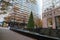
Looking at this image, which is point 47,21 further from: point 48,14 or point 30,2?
point 30,2

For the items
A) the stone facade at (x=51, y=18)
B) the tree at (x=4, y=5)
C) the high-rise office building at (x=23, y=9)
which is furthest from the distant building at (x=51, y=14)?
the tree at (x=4, y=5)

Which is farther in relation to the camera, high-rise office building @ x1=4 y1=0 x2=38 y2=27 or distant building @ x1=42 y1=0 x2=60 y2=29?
high-rise office building @ x1=4 y1=0 x2=38 y2=27

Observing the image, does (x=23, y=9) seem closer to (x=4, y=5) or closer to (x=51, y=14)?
(x=4, y=5)

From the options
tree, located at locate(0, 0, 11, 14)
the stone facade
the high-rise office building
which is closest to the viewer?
the stone facade

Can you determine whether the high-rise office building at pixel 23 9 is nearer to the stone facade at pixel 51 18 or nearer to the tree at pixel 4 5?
the tree at pixel 4 5

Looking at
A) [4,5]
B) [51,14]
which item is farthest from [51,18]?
[4,5]

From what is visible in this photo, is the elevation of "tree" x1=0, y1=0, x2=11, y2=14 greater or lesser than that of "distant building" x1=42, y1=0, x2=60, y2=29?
greater

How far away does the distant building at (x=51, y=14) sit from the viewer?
8.31ft

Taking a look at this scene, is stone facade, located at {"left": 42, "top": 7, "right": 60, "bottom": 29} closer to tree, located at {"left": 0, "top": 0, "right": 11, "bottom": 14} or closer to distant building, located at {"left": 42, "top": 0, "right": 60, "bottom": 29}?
distant building, located at {"left": 42, "top": 0, "right": 60, "bottom": 29}

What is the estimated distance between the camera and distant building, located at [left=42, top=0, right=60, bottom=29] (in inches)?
99.7

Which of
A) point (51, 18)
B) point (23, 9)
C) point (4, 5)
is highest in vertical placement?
point (4, 5)

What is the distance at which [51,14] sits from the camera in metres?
2.65

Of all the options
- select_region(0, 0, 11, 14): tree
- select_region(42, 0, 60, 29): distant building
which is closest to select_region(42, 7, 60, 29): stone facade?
select_region(42, 0, 60, 29): distant building

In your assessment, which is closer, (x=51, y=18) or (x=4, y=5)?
(x=51, y=18)
